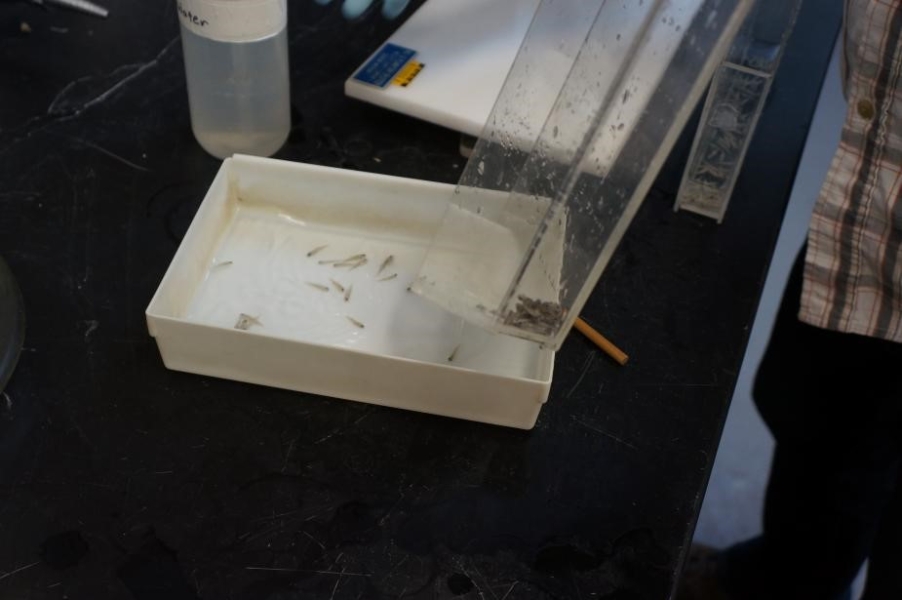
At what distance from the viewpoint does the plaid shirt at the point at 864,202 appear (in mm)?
687

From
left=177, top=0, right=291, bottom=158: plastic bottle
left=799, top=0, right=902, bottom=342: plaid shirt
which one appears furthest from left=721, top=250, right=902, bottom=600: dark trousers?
left=177, top=0, right=291, bottom=158: plastic bottle

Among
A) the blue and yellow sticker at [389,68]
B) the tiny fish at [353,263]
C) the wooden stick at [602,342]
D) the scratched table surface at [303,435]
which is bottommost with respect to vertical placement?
the scratched table surface at [303,435]

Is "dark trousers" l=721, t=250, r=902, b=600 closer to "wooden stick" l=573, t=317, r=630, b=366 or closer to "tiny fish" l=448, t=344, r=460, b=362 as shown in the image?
"wooden stick" l=573, t=317, r=630, b=366

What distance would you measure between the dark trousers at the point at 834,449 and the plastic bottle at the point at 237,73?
552mm

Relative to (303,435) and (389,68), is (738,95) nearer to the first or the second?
(389,68)

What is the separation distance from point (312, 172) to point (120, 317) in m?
0.18

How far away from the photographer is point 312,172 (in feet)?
2.35

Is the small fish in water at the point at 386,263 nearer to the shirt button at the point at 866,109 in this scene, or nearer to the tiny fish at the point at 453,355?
the tiny fish at the point at 453,355

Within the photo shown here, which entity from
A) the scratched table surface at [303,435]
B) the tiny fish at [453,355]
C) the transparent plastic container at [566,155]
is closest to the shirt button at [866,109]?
the scratched table surface at [303,435]

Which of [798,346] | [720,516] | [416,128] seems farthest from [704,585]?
[416,128]

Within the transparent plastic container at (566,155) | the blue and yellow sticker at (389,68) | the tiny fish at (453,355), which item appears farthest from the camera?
the blue and yellow sticker at (389,68)

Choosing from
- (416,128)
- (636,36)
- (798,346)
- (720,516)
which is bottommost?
(720,516)

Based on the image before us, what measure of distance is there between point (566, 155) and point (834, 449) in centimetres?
52

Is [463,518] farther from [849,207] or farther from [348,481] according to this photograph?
[849,207]
